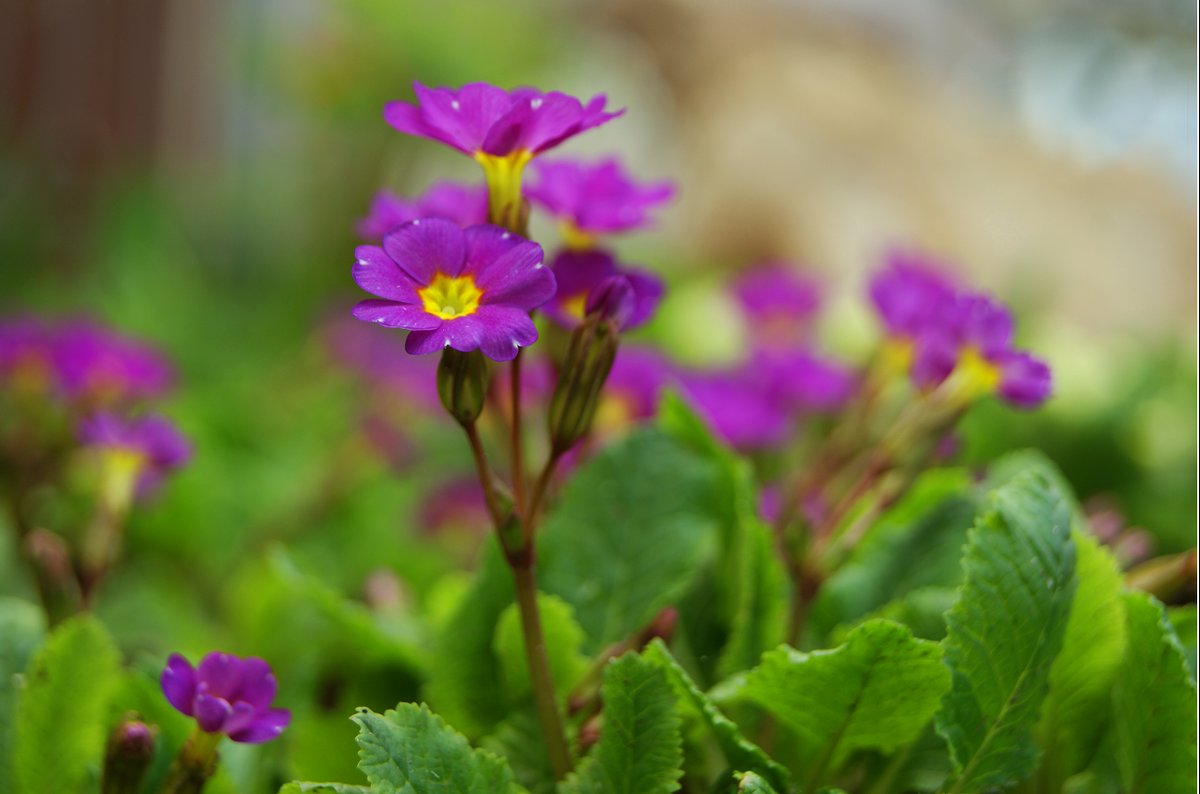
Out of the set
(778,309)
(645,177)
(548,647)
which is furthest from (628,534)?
(645,177)

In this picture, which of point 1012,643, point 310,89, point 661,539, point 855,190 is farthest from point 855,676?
point 310,89

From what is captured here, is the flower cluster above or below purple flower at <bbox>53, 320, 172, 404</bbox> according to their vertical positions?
above

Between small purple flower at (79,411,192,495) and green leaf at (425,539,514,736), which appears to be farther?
small purple flower at (79,411,192,495)

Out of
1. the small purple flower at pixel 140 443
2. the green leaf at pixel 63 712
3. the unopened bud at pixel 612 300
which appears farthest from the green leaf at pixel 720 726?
the small purple flower at pixel 140 443

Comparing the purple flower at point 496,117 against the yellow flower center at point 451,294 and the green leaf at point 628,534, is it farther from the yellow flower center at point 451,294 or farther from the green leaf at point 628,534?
the green leaf at point 628,534

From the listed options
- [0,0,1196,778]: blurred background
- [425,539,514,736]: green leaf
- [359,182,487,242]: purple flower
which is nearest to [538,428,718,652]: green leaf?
[425,539,514,736]: green leaf

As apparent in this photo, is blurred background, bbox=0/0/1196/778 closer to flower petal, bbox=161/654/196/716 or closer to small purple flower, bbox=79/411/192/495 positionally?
small purple flower, bbox=79/411/192/495

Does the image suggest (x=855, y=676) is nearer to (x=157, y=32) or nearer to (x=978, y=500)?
(x=978, y=500)
